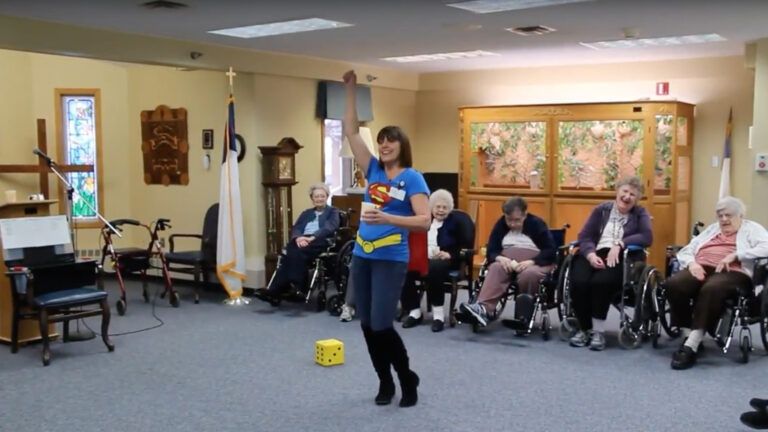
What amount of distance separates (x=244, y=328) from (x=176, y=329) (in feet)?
1.63

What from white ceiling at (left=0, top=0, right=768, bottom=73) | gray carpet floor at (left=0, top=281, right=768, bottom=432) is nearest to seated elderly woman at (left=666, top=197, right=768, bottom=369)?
gray carpet floor at (left=0, top=281, right=768, bottom=432)

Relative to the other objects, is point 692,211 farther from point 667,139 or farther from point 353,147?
point 353,147

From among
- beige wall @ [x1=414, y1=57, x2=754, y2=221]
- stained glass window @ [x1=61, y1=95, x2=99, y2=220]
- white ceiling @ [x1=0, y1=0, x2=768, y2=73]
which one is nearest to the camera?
white ceiling @ [x1=0, y1=0, x2=768, y2=73]

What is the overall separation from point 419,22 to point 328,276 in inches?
85.9

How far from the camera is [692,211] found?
25.3 ft

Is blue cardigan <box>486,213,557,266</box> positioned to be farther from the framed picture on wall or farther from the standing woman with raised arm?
the framed picture on wall

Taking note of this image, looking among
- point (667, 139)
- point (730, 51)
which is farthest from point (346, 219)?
point (730, 51)

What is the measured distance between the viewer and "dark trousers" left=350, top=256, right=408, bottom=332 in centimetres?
348

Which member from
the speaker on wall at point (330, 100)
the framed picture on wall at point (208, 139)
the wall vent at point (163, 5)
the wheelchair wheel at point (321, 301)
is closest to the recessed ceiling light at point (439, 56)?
the speaker on wall at point (330, 100)

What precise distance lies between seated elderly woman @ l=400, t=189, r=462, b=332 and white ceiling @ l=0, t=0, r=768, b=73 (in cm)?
132

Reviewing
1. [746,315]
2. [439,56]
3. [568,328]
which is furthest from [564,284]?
[439,56]

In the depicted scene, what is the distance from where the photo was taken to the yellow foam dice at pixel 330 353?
14.8 ft

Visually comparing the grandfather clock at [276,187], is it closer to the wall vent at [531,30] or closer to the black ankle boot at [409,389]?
the wall vent at [531,30]

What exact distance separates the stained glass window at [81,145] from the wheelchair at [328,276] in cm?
277
